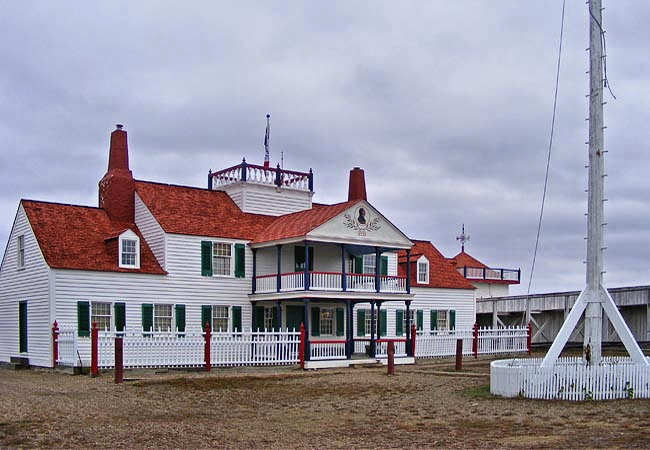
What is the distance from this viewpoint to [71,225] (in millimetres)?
30266

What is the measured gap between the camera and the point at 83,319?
27953mm

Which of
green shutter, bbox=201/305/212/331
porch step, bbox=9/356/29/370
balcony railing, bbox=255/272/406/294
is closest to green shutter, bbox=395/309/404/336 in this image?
balcony railing, bbox=255/272/406/294

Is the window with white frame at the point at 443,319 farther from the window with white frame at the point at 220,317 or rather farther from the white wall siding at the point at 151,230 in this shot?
the white wall siding at the point at 151,230

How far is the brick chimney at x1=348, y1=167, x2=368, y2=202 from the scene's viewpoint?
126ft

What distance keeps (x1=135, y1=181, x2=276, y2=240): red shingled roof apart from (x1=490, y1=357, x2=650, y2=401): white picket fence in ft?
57.0

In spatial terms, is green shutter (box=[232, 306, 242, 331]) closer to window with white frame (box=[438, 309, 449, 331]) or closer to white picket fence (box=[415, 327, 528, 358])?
white picket fence (box=[415, 327, 528, 358])

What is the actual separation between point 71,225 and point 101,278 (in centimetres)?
292

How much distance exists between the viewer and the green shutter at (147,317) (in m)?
29.4

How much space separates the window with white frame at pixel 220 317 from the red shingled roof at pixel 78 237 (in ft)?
9.25

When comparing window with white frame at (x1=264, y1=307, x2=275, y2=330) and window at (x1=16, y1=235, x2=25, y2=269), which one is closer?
window at (x1=16, y1=235, x2=25, y2=269)

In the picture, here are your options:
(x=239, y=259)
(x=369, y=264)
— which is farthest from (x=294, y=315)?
(x=369, y=264)

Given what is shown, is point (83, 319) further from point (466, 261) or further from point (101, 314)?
point (466, 261)

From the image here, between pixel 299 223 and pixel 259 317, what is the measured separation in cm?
435

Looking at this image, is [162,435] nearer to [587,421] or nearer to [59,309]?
[587,421]
